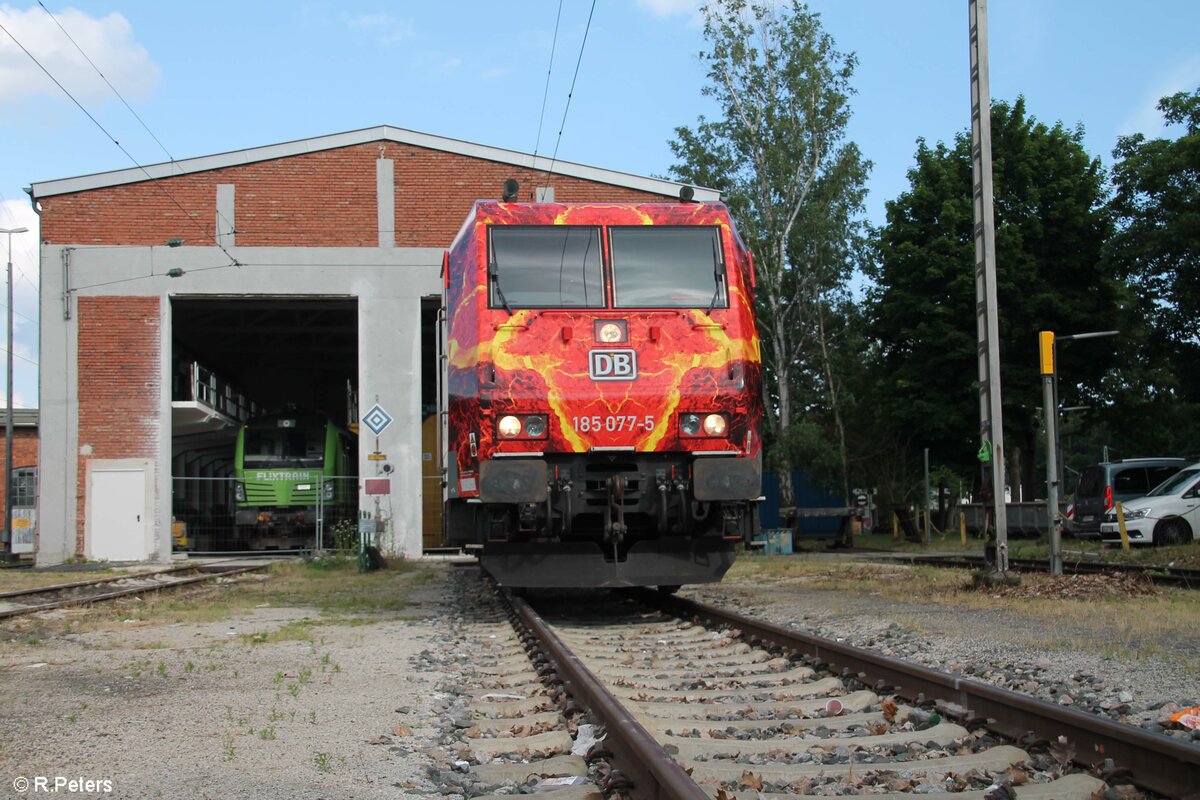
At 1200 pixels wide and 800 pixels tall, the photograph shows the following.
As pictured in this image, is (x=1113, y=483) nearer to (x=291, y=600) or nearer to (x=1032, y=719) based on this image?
(x=291, y=600)

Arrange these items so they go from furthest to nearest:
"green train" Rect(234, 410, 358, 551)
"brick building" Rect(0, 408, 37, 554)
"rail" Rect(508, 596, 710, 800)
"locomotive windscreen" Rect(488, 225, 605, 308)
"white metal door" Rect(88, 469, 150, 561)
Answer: "brick building" Rect(0, 408, 37, 554) < "green train" Rect(234, 410, 358, 551) < "white metal door" Rect(88, 469, 150, 561) < "locomotive windscreen" Rect(488, 225, 605, 308) < "rail" Rect(508, 596, 710, 800)

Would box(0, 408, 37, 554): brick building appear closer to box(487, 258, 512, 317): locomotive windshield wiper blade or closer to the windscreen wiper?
box(487, 258, 512, 317): locomotive windshield wiper blade

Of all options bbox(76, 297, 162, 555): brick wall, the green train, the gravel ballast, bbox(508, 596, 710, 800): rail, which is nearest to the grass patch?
the gravel ballast

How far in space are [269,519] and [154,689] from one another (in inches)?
847

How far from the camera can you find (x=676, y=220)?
10.9 m

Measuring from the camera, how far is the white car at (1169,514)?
71.3 ft

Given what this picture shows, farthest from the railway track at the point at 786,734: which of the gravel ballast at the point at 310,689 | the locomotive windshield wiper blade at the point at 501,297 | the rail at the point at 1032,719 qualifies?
the locomotive windshield wiper blade at the point at 501,297

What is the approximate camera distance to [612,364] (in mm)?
10141

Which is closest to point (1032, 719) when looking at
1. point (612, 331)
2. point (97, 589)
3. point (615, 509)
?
point (615, 509)

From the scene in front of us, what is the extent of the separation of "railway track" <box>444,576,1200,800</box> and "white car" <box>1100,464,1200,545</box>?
660 inches

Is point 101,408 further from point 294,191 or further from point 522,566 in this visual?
point 522,566

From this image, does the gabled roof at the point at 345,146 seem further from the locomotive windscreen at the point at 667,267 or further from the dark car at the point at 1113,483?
the locomotive windscreen at the point at 667,267

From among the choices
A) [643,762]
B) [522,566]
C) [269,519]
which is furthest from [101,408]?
→ [643,762]

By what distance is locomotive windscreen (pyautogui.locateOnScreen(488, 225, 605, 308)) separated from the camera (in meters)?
10.3
